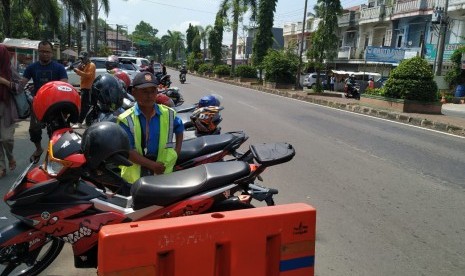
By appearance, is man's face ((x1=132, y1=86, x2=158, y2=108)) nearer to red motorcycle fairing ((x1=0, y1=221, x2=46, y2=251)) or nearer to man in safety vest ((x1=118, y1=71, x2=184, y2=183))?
man in safety vest ((x1=118, y1=71, x2=184, y2=183))

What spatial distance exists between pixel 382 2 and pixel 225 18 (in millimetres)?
15168

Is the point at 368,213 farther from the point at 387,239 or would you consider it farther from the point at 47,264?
the point at 47,264

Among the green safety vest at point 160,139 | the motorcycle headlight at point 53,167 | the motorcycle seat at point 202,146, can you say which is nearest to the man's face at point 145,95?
the green safety vest at point 160,139

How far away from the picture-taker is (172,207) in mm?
2666

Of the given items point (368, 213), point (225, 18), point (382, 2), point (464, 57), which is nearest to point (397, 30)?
point (382, 2)

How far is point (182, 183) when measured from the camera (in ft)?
8.77

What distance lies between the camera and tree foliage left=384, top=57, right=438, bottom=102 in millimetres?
16250

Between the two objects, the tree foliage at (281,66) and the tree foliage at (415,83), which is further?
the tree foliage at (281,66)

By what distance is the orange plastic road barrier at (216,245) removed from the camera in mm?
2043

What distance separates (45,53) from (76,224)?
3894mm

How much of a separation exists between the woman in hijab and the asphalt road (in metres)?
0.43

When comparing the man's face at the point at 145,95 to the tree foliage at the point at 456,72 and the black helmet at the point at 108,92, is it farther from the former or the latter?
the tree foliage at the point at 456,72

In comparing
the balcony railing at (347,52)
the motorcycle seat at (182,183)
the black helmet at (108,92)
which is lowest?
the motorcycle seat at (182,183)

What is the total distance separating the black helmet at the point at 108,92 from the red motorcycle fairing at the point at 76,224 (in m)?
2.14
